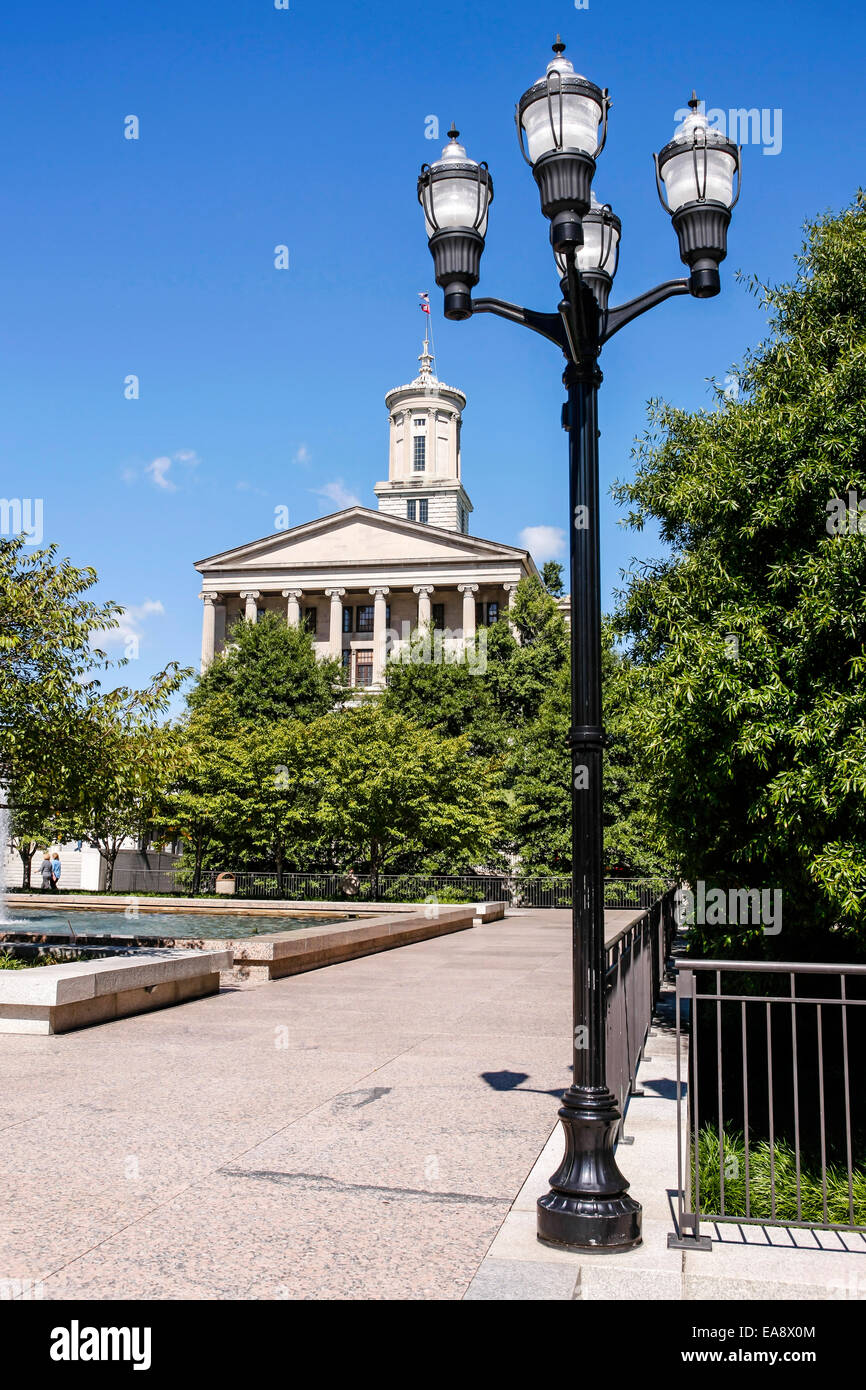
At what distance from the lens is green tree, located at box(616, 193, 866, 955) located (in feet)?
23.2

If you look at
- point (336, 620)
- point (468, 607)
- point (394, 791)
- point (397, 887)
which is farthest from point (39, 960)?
point (336, 620)

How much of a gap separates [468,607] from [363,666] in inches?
376

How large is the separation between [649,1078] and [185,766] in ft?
26.6

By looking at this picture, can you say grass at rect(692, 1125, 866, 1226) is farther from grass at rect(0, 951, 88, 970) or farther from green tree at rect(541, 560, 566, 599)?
green tree at rect(541, 560, 566, 599)

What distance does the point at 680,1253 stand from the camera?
4.60 meters

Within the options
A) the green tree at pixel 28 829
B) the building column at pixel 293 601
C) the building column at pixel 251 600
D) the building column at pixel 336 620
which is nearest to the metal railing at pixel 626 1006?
the green tree at pixel 28 829

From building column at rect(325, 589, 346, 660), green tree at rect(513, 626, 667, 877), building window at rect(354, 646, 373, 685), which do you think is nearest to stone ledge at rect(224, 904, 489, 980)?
green tree at rect(513, 626, 667, 877)

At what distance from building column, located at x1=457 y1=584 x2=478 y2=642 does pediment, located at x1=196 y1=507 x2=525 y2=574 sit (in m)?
2.01

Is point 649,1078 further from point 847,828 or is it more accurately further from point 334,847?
point 334,847

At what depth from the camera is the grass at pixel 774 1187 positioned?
18.7 feet

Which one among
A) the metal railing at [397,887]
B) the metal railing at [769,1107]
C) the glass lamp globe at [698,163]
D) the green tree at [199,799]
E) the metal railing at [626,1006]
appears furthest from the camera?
the metal railing at [397,887]

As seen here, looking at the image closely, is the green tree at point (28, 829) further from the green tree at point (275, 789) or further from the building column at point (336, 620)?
the building column at point (336, 620)

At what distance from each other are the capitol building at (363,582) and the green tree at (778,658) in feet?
193

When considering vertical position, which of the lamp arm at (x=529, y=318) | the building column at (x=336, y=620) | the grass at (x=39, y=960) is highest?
the building column at (x=336, y=620)
